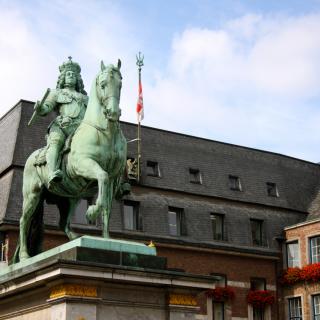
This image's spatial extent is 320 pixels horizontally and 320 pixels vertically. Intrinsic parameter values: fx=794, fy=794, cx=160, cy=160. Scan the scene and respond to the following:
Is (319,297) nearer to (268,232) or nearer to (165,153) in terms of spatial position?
(268,232)

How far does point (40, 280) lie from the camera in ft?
33.0

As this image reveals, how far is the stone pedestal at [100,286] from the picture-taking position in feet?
32.1

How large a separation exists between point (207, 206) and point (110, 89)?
91.8ft

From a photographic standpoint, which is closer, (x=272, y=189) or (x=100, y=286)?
(x=100, y=286)

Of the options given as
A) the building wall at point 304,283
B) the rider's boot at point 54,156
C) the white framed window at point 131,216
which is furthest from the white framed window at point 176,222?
the rider's boot at point 54,156

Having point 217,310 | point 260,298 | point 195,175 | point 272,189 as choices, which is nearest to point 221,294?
point 217,310

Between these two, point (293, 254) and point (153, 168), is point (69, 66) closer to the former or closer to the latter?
point (153, 168)

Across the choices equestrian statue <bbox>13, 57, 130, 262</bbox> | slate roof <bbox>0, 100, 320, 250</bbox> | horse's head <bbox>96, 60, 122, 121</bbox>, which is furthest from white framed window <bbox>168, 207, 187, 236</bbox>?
horse's head <bbox>96, 60, 122, 121</bbox>

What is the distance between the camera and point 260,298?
37.9 metres

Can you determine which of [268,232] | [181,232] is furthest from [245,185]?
[181,232]

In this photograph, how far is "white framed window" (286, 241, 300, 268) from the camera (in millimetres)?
39491

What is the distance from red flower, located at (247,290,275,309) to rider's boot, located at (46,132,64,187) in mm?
27559

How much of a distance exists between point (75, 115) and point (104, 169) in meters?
1.30

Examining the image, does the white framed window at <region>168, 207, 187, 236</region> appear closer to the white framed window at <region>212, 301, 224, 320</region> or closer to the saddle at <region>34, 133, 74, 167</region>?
the white framed window at <region>212, 301, 224, 320</region>
